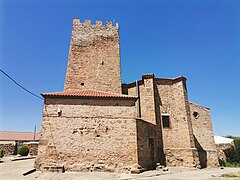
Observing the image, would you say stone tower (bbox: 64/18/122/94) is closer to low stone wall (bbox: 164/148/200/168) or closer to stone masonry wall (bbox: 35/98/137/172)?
stone masonry wall (bbox: 35/98/137/172)

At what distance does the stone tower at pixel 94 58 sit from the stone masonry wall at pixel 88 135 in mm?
3867

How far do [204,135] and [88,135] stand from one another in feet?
42.6

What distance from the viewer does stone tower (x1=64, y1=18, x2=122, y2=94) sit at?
1552 centimetres

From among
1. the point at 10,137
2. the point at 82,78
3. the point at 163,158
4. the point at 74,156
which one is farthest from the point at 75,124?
the point at 10,137

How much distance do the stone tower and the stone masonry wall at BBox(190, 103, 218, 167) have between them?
29.4 ft

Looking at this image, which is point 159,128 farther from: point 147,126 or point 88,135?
point 88,135

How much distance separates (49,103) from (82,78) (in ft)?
15.5

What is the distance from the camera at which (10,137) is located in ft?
103

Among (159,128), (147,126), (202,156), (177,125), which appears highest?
(177,125)

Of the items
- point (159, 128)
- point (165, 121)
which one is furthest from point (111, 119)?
point (165, 121)

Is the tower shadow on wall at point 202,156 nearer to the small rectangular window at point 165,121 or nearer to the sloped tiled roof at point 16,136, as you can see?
the small rectangular window at point 165,121

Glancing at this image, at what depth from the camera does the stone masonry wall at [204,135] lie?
16500mm

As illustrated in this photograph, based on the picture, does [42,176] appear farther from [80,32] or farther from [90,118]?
[80,32]

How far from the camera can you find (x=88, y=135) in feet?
36.3
